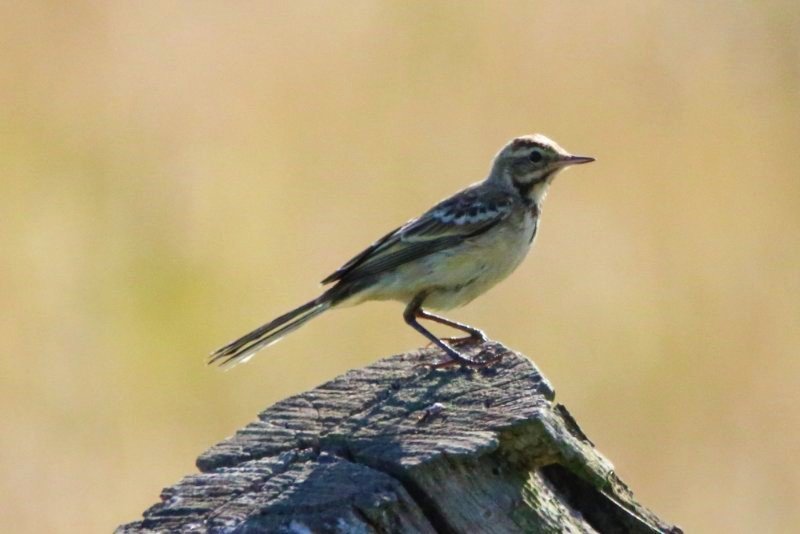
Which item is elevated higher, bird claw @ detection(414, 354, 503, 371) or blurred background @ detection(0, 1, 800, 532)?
blurred background @ detection(0, 1, 800, 532)

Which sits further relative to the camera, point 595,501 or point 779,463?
Result: point 779,463

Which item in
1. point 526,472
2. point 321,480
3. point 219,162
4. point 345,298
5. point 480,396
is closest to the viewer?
point 321,480

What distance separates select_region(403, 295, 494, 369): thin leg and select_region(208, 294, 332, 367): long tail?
1.56ft

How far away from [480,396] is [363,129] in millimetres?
8116

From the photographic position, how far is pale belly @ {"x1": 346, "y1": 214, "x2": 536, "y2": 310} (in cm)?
775

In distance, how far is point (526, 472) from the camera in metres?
4.58

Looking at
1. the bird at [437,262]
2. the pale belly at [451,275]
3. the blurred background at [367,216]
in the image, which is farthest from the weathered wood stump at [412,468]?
the blurred background at [367,216]

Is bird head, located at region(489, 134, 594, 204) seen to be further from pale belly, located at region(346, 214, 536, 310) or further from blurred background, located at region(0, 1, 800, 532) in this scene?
blurred background, located at region(0, 1, 800, 532)

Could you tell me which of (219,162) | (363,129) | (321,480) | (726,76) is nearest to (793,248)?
(726,76)

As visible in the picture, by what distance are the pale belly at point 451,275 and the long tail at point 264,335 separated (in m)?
0.29

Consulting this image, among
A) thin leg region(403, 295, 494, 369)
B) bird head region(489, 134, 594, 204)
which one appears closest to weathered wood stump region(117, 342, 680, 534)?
thin leg region(403, 295, 494, 369)

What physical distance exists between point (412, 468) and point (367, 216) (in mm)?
8088

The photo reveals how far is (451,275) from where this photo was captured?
7766 mm

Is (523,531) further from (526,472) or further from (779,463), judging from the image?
(779,463)
